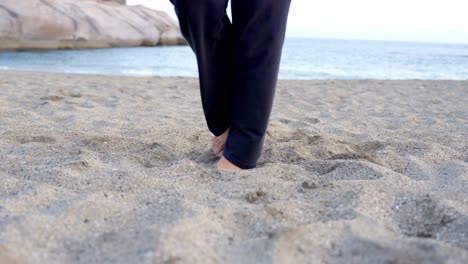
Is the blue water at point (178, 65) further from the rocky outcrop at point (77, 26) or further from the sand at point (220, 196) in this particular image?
the sand at point (220, 196)

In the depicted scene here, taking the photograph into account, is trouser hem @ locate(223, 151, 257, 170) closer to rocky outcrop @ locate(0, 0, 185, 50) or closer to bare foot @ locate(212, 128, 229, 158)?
bare foot @ locate(212, 128, 229, 158)

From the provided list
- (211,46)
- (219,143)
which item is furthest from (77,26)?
(211,46)

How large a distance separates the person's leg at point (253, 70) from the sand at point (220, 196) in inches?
3.8

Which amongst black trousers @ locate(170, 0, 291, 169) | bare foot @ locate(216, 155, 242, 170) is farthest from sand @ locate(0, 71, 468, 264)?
black trousers @ locate(170, 0, 291, 169)

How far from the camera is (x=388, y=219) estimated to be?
112 centimetres

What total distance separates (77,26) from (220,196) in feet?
60.5

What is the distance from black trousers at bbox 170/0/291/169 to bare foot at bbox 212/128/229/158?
0.36 ft

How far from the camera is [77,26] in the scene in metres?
18.3

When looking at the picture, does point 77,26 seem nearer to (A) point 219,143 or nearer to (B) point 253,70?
(A) point 219,143

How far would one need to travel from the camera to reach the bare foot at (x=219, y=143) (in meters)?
1.71

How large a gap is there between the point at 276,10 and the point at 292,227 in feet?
2.29

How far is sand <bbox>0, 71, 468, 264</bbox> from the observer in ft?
3.08

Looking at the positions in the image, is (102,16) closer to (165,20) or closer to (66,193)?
(165,20)

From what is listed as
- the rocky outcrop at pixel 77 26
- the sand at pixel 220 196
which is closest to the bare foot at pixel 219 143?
the sand at pixel 220 196
